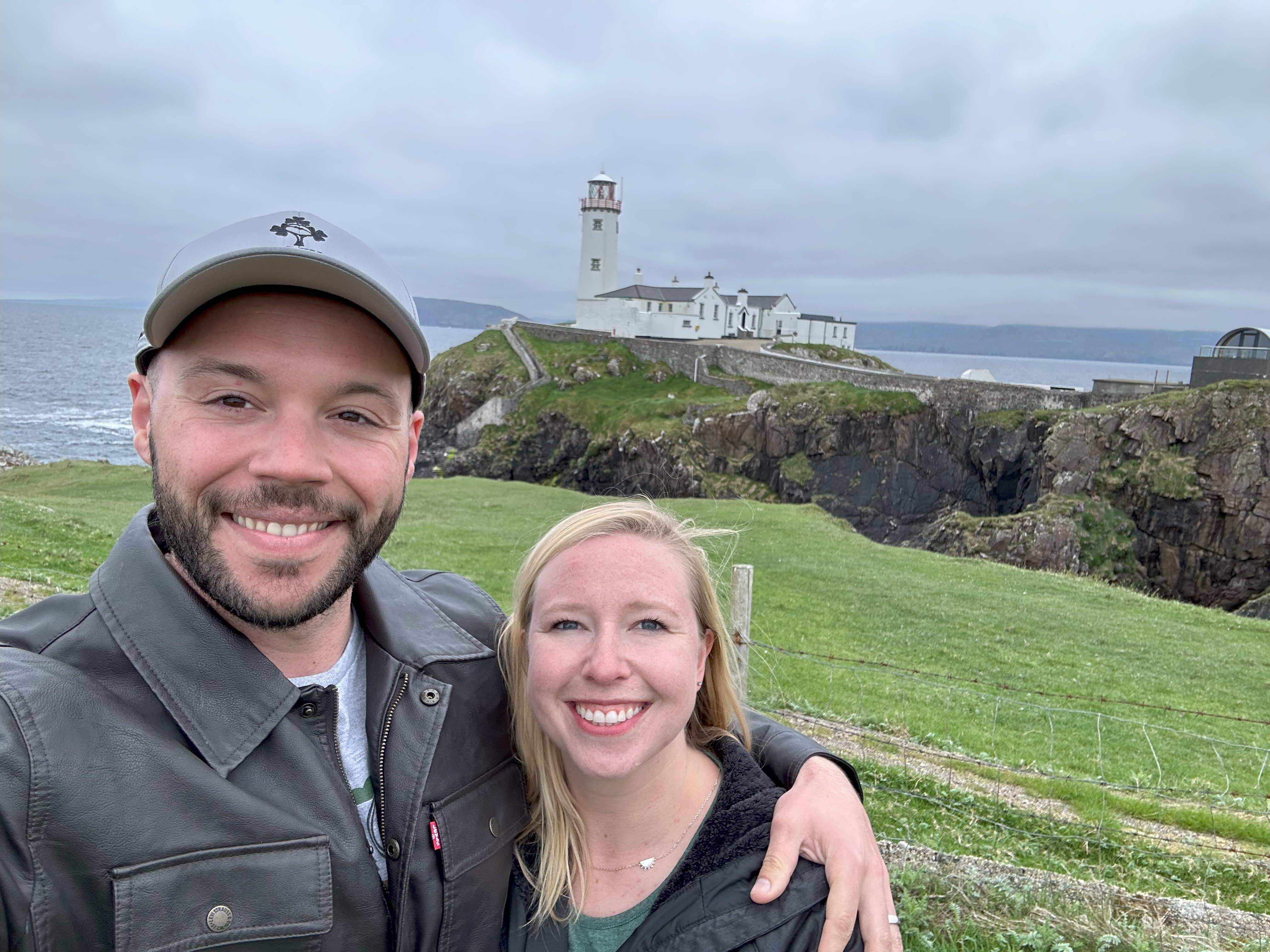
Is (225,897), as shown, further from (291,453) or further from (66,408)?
(66,408)

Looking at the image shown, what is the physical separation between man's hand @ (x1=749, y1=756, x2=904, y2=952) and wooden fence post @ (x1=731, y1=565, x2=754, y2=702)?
5751 mm

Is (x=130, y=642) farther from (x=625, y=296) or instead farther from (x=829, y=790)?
(x=625, y=296)

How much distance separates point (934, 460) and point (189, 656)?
56304 millimetres

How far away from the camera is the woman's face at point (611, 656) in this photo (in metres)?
3.05

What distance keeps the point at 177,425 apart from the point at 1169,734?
52.9ft

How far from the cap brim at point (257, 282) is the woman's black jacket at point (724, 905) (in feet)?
6.91

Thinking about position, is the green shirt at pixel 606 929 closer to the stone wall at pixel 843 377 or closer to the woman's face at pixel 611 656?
the woman's face at pixel 611 656

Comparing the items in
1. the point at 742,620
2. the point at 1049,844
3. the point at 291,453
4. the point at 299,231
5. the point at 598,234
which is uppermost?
the point at 598,234

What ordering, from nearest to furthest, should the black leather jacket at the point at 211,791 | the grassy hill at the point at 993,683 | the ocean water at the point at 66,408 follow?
the black leather jacket at the point at 211,791 → the grassy hill at the point at 993,683 → the ocean water at the point at 66,408

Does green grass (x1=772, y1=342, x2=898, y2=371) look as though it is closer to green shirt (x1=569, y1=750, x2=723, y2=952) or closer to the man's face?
green shirt (x1=569, y1=750, x2=723, y2=952)

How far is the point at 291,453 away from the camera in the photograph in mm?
2619

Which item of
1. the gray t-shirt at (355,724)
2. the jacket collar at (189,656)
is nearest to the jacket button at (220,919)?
the jacket collar at (189,656)

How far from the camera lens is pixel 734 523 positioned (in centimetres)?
3161

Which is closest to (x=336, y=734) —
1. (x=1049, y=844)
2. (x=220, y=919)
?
(x=220, y=919)
